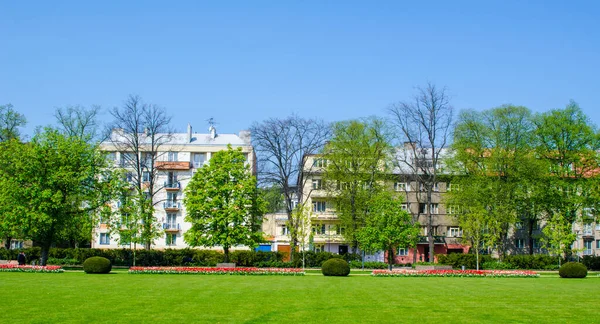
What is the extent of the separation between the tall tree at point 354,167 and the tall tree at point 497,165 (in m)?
8.25

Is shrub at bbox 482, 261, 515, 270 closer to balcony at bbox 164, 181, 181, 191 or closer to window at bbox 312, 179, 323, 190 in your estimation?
window at bbox 312, 179, 323, 190

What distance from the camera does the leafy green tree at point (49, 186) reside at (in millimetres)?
45625

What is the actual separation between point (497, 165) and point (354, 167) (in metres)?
15.0

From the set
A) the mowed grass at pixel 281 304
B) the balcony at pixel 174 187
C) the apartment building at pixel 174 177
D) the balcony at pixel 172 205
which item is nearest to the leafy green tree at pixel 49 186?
the mowed grass at pixel 281 304

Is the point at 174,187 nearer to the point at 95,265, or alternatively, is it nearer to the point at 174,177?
the point at 174,177

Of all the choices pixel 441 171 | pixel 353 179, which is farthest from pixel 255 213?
pixel 441 171

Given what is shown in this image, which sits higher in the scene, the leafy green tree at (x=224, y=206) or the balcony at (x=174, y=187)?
the balcony at (x=174, y=187)

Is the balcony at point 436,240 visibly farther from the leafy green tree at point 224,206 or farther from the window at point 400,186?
the leafy green tree at point 224,206

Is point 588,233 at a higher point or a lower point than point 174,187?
lower

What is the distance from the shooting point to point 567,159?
63.9 meters

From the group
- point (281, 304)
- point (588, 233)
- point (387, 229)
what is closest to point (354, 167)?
point (387, 229)

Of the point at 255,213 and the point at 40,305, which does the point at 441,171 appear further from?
the point at 40,305

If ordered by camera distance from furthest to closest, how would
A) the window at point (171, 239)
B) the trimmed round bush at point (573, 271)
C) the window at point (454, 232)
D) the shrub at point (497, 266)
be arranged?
the window at point (454, 232) < the window at point (171, 239) < the shrub at point (497, 266) < the trimmed round bush at point (573, 271)

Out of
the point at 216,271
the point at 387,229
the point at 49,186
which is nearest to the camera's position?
the point at 216,271
